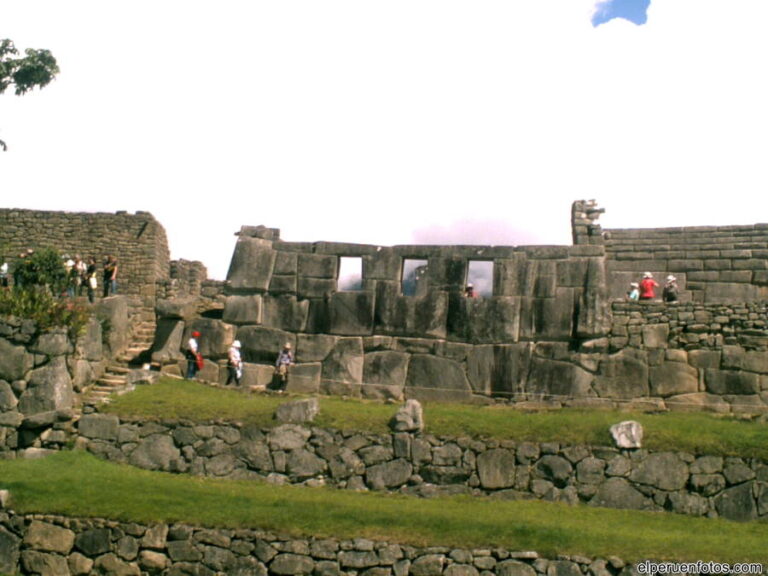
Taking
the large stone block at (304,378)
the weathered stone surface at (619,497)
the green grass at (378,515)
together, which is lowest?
the green grass at (378,515)

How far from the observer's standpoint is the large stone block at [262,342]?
21.0 m

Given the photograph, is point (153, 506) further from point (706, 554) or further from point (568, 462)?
point (706, 554)

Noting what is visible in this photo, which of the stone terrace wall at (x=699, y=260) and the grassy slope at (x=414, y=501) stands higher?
the stone terrace wall at (x=699, y=260)

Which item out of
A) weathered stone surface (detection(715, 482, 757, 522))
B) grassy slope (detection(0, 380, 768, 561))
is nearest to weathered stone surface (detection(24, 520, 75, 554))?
grassy slope (detection(0, 380, 768, 561))

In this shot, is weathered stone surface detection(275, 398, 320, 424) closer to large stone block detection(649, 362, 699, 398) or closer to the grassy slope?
the grassy slope

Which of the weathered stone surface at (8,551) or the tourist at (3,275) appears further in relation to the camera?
the tourist at (3,275)

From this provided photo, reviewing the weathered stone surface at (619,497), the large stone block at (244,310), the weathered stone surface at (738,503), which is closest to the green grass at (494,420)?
the weathered stone surface at (738,503)

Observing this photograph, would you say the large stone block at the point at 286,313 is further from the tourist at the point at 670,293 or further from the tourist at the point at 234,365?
the tourist at the point at 670,293

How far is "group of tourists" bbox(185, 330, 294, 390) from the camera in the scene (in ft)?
67.1

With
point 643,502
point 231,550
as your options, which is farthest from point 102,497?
point 643,502

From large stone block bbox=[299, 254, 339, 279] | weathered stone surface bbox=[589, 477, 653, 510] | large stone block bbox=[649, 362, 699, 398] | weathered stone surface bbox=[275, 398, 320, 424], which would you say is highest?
large stone block bbox=[299, 254, 339, 279]

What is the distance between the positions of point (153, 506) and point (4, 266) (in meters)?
15.1

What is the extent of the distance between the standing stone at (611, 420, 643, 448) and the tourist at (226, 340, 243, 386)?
780 centimetres

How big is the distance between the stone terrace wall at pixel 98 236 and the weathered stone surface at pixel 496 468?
17.5 meters
